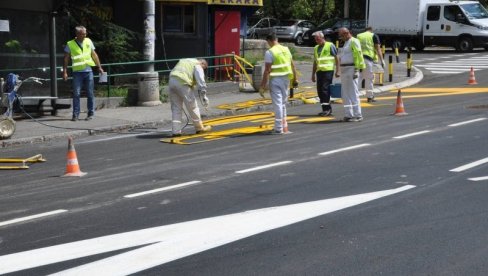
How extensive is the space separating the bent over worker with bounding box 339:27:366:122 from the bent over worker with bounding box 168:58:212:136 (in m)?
3.03

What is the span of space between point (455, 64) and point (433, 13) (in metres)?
6.84

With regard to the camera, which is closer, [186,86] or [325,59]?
[186,86]

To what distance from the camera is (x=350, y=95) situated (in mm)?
13922

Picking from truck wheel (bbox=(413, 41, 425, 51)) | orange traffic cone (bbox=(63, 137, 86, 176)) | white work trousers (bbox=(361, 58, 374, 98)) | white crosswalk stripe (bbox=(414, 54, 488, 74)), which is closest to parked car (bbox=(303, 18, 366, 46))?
truck wheel (bbox=(413, 41, 425, 51))

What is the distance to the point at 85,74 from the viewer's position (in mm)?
14508

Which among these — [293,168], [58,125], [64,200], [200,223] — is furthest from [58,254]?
[58,125]

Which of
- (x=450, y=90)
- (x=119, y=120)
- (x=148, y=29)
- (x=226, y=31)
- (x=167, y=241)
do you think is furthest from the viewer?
(x=226, y=31)

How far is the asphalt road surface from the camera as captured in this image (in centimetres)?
574

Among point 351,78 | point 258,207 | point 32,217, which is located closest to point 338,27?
point 351,78

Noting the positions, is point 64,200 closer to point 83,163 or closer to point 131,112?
point 83,163

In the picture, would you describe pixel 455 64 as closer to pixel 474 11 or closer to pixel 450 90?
pixel 474 11

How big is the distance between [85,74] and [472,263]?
34.4ft

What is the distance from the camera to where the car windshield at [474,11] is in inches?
1344

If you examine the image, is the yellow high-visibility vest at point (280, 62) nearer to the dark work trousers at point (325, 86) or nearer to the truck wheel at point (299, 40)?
the dark work trousers at point (325, 86)
